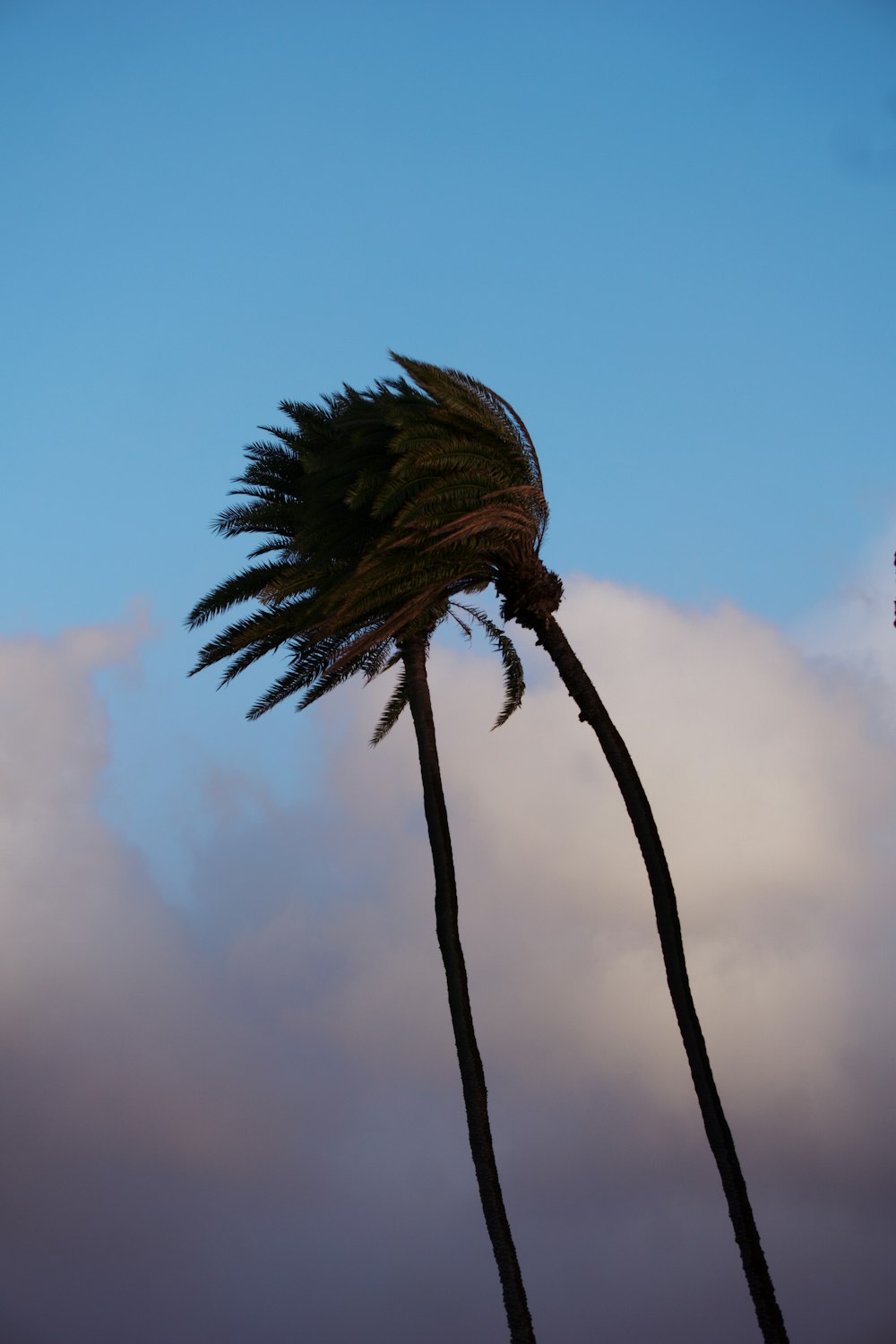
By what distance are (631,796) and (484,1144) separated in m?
6.13

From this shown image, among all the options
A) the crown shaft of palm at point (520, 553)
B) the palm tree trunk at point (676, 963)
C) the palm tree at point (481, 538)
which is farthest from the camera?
the palm tree at point (481, 538)

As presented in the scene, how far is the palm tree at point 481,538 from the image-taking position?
2091cm

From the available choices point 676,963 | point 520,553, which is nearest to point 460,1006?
point 676,963

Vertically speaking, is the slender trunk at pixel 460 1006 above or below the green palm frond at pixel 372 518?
below

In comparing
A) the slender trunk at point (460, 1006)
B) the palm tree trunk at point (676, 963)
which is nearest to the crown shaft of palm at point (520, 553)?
the palm tree trunk at point (676, 963)

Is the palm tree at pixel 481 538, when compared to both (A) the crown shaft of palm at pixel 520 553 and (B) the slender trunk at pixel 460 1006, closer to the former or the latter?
(A) the crown shaft of palm at pixel 520 553

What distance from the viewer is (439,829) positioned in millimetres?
24078

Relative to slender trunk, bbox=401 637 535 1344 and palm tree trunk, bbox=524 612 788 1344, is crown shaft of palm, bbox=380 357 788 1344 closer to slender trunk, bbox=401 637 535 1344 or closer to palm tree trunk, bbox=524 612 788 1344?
palm tree trunk, bbox=524 612 788 1344

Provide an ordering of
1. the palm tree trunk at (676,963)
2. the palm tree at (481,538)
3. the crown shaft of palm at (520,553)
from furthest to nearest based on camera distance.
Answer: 1. the palm tree at (481,538)
2. the crown shaft of palm at (520,553)
3. the palm tree trunk at (676,963)

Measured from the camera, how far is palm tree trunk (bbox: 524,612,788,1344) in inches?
739

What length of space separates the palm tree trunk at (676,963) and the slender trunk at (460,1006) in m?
3.08

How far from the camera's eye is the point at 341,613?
2186 cm

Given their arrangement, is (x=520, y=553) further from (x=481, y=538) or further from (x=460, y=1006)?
(x=460, y=1006)

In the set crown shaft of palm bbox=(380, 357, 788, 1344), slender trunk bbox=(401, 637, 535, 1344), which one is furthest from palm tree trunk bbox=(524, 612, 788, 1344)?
slender trunk bbox=(401, 637, 535, 1344)
